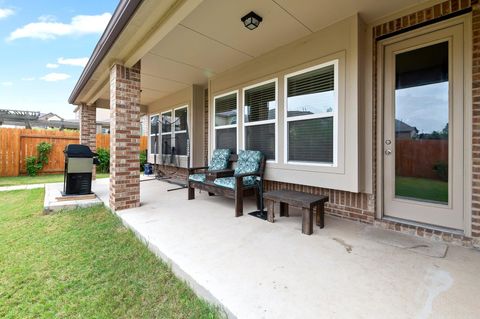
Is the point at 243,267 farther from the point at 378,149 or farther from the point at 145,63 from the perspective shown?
the point at 145,63

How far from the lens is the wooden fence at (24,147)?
8.39m

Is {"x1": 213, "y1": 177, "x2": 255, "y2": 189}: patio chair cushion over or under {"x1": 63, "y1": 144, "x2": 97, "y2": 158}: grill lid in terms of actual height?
under

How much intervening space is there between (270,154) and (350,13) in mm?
2384

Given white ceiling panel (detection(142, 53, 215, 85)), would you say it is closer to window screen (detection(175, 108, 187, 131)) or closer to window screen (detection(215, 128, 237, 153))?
window screen (detection(175, 108, 187, 131))

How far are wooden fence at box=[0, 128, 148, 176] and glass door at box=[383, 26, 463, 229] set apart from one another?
11.4m

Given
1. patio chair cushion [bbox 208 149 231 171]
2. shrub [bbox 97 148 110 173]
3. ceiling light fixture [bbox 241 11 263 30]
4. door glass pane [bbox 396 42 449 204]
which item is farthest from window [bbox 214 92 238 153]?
shrub [bbox 97 148 110 173]

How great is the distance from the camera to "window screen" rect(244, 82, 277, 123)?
428 centimetres

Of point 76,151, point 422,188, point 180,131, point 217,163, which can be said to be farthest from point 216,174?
point 180,131

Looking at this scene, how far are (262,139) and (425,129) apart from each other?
246 centimetres

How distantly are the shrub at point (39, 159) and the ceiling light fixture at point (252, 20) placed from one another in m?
9.75

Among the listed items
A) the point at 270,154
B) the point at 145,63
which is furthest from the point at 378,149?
the point at 145,63

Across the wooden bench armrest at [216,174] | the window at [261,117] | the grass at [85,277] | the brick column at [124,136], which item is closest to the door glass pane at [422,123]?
the window at [261,117]

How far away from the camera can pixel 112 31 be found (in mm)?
3070

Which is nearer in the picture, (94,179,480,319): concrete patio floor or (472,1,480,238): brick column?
(94,179,480,319): concrete patio floor
